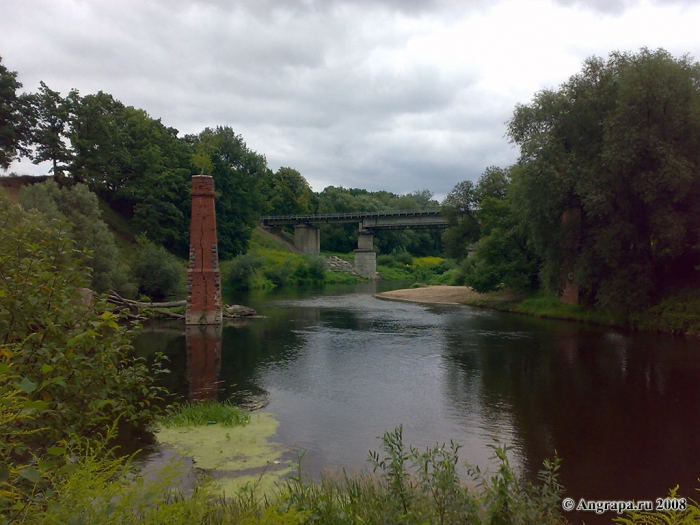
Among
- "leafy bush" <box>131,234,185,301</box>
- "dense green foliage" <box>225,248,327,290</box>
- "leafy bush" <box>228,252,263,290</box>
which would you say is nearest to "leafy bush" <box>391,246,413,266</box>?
"dense green foliage" <box>225,248,327,290</box>

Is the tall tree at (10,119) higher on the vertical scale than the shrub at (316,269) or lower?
higher

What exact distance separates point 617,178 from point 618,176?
10 centimetres

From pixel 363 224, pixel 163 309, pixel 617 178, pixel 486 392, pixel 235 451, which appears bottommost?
pixel 486 392

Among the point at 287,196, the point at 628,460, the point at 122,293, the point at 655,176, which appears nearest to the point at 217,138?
the point at 287,196

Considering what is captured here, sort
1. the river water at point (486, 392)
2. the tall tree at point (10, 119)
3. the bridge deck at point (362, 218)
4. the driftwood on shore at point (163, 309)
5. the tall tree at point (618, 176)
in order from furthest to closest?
the bridge deck at point (362, 218)
the tall tree at point (10, 119)
the driftwood on shore at point (163, 309)
the tall tree at point (618, 176)
the river water at point (486, 392)

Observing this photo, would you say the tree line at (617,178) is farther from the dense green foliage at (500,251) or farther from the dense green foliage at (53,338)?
the dense green foliage at (53,338)

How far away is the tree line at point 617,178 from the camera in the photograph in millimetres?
21984

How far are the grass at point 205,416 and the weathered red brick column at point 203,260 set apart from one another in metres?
14.9

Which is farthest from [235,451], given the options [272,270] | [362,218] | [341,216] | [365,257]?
[341,216]

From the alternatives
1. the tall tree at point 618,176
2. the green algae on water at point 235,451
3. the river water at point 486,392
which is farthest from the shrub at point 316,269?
the green algae on water at point 235,451

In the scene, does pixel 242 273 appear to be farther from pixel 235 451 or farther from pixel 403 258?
pixel 235 451

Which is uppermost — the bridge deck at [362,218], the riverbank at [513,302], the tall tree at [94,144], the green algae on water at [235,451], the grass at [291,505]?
the tall tree at [94,144]

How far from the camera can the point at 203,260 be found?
2634cm

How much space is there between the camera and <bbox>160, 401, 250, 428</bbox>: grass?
11.2m
